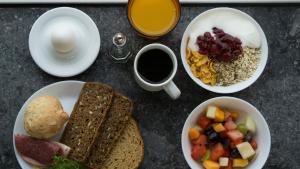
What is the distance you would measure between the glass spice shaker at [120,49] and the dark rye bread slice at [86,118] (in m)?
0.11

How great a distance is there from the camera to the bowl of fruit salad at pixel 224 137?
170cm

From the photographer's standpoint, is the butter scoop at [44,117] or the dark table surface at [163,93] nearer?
the butter scoop at [44,117]

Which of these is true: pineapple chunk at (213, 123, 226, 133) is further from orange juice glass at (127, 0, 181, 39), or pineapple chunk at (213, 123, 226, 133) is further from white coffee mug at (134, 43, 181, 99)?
orange juice glass at (127, 0, 181, 39)

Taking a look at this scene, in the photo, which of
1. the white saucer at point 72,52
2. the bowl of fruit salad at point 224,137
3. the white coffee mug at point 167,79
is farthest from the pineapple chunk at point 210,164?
the white saucer at point 72,52

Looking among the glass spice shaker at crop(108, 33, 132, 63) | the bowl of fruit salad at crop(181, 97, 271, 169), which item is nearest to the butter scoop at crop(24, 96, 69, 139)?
the glass spice shaker at crop(108, 33, 132, 63)

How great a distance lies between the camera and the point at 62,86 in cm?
171

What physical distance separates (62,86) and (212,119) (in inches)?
17.2

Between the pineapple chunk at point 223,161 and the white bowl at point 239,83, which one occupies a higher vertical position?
the white bowl at point 239,83

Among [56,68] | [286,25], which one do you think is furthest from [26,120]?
[286,25]

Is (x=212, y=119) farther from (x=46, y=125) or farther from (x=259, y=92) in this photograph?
(x=46, y=125)

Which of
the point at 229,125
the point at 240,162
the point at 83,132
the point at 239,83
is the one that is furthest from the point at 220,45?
the point at 83,132

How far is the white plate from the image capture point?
1691 mm

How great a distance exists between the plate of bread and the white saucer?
1.9 inches

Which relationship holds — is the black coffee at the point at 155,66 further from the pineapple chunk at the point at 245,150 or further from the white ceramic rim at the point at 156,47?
the pineapple chunk at the point at 245,150
